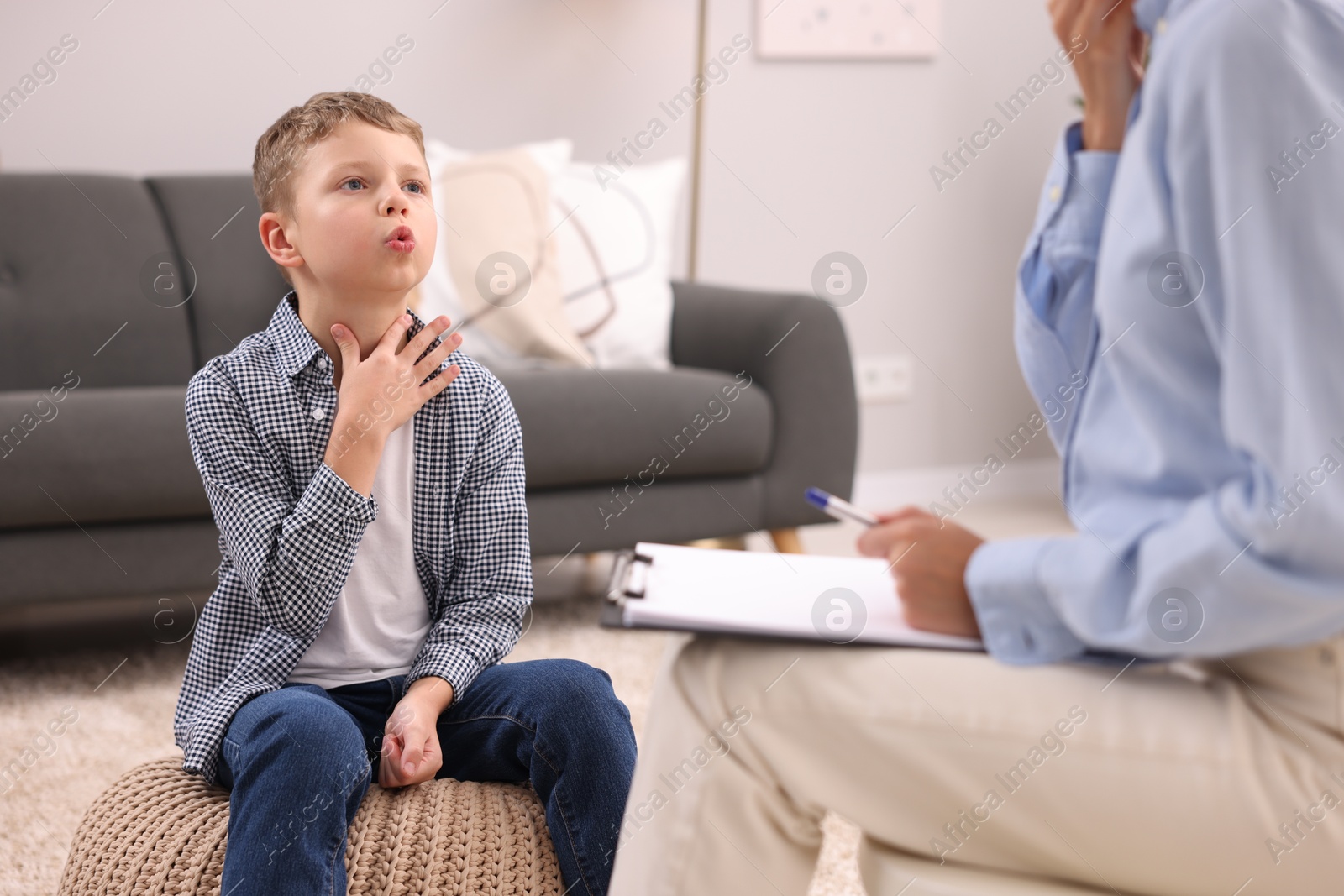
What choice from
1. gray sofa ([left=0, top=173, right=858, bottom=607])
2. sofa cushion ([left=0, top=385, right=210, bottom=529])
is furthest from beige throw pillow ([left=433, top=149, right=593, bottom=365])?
sofa cushion ([left=0, top=385, right=210, bottom=529])

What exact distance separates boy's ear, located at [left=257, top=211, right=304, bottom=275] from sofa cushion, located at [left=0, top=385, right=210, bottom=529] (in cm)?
82

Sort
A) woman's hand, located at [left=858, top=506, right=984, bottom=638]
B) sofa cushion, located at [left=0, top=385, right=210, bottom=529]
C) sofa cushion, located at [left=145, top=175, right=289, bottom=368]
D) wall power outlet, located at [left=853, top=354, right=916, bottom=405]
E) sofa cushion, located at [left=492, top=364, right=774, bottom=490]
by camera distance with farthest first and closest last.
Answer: wall power outlet, located at [left=853, top=354, right=916, bottom=405] < sofa cushion, located at [left=145, top=175, right=289, bottom=368] < sofa cushion, located at [left=492, top=364, right=774, bottom=490] < sofa cushion, located at [left=0, top=385, right=210, bottom=529] < woman's hand, located at [left=858, top=506, right=984, bottom=638]

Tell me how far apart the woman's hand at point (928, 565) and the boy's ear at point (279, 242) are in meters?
0.54

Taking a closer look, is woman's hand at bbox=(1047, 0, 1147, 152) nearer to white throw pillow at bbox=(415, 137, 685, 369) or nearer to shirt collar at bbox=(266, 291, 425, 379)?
shirt collar at bbox=(266, 291, 425, 379)

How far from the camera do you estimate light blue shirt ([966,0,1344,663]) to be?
0.49m

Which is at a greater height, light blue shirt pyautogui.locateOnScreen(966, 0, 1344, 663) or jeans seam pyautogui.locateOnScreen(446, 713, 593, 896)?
light blue shirt pyautogui.locateOnScreen(966, 0, 1344, 663)

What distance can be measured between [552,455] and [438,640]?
0.99 meters

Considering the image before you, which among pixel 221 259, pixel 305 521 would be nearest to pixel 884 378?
pixel 221 259

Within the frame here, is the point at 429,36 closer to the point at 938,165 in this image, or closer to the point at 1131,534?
the point at 938,165

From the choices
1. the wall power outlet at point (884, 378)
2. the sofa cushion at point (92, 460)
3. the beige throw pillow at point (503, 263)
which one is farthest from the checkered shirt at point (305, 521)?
the wall power outlet at point (884, 378)

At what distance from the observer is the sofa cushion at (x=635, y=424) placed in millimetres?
1892

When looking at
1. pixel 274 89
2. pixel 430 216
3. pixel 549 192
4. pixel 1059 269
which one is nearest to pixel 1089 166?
pixel 1059 269

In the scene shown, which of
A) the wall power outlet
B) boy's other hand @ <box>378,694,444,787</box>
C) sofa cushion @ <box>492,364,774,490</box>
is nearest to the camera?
boy's other hand @ <box>378,694,444,787</box>

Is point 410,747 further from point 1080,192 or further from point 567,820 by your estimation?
point 1080,192
